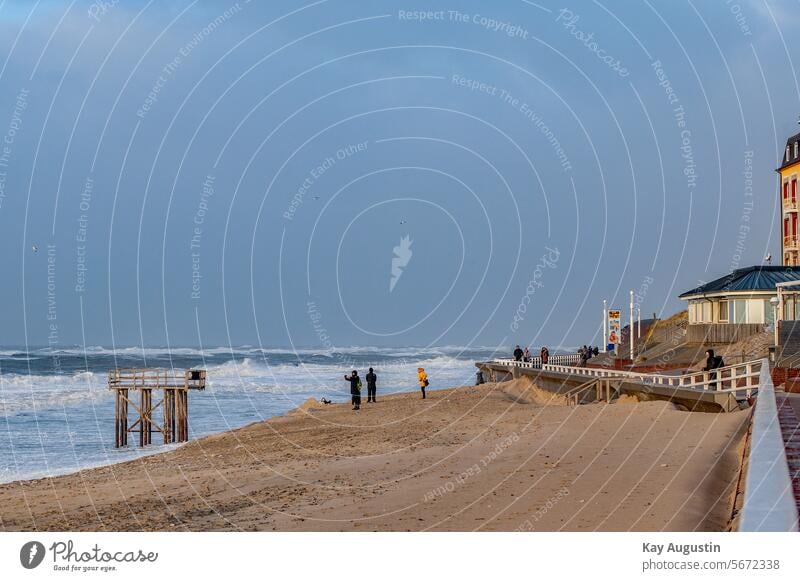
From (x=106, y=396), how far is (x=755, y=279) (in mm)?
37869

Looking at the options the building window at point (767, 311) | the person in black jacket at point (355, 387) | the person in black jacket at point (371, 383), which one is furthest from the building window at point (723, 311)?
the person in black jacket at point (355, 387)

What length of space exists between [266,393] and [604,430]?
4796 cm

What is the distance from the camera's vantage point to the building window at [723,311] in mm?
51875

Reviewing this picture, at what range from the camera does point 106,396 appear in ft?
206

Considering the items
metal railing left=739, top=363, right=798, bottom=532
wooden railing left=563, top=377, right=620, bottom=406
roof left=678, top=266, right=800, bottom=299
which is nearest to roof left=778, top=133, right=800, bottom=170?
roof left=678, top=266, right=800, bottom=299

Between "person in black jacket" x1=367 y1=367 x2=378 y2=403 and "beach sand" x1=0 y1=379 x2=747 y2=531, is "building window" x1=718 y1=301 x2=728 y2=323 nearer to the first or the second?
"person in black jacket" x1=367 y1=367 x2=378 y2=403

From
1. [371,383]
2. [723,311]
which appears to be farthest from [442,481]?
[723,311]

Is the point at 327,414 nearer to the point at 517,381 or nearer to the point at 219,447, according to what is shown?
the point at 219,447

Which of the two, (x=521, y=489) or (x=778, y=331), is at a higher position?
(x=778, y=331)

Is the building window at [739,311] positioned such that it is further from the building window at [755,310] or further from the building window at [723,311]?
the building window at [723,311]

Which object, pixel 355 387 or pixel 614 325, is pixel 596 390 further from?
pixel 614 325

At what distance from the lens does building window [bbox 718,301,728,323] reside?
5188 centimetres
